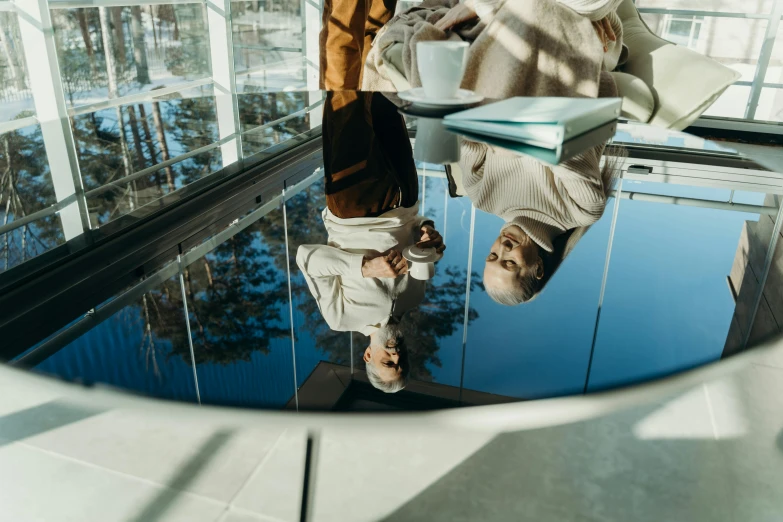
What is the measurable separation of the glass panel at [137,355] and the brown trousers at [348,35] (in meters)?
2.24

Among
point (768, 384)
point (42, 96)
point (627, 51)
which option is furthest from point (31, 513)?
point (627, 51)

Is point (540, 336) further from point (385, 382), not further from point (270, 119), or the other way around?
point (270, 119)

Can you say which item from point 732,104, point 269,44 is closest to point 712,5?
point 732,104

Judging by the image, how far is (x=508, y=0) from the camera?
5.70 ft

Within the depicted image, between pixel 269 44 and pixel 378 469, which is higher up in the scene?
pixel 269 44

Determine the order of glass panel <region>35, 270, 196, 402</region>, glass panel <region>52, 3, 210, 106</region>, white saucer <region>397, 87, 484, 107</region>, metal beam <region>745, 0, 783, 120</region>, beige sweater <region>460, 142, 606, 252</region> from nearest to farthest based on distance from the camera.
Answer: glass panel <region>35, 270, 196, 402</region>, beige sweater <region>460, 142, 606, 252</region>, white saucer <region>397, 87, 484, 107</region>, glass panel <region>52, 3, 210, 106</region>, metal beam <region>745, 0, 783, 120</region>

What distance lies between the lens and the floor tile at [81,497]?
0.84 m

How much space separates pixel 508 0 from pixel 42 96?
155cm

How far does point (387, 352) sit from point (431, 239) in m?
0.23

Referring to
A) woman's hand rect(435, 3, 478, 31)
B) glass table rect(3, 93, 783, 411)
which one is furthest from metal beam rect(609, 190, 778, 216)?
woman's hand rect(435, 3, 478, 31)

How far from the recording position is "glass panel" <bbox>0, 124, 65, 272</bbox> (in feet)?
2.49

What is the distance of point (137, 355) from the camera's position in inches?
17.7

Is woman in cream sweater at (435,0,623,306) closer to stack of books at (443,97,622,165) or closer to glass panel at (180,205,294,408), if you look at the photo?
stack of books at (443,97,622,165)

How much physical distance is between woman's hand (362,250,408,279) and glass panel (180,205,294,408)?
0.27 feet
